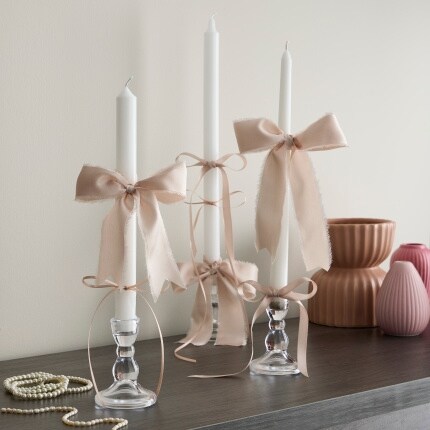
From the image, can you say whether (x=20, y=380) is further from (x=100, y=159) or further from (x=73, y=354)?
(x=100, y=159)

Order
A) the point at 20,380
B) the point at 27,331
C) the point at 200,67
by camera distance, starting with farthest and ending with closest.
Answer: the point at 200,67 → the point at 27,331 → the point at 20,380

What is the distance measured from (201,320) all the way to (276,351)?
14 cm

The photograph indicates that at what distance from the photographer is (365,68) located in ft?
4.10

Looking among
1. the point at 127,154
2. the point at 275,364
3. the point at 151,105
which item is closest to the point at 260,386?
the point at 275,364

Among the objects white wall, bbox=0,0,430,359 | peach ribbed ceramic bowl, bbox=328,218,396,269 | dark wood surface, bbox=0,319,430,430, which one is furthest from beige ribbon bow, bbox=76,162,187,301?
peach ribbed ceramic bowl, bbox=328,218,396,269

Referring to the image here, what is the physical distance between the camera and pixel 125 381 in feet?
2.52

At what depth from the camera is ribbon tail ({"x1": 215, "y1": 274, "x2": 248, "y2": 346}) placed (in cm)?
98

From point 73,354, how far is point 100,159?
0.23 m

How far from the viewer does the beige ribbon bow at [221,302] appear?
0.98 meters

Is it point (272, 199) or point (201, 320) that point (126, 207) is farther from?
point (201, 320)

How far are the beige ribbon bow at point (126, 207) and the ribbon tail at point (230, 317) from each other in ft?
0.79

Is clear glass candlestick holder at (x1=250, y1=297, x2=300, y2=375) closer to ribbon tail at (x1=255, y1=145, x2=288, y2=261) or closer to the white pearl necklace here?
ribbon tail at (x1=255, y1=145, x2=288, y2=261)

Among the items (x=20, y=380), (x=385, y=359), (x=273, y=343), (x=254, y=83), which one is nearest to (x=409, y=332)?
(x=385, y=359)

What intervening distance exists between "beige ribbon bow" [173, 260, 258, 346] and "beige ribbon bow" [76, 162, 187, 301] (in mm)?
225
